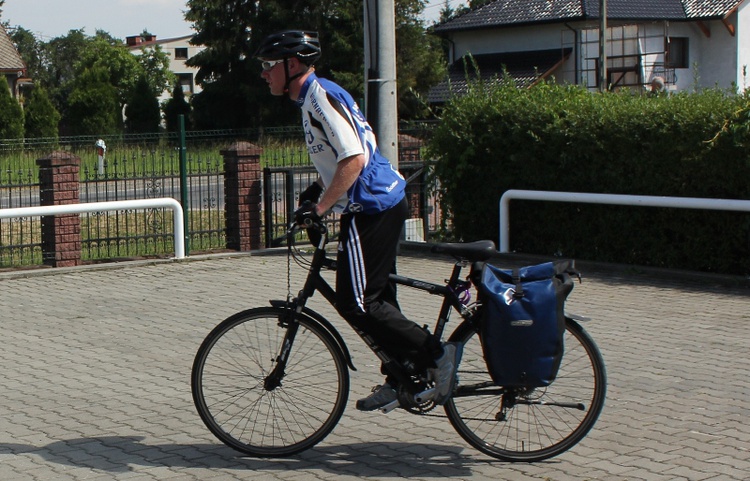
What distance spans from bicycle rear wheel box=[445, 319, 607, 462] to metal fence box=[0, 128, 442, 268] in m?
8.03

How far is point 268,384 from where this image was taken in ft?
18.0

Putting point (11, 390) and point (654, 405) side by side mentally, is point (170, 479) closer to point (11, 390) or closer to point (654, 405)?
point (11, 390)

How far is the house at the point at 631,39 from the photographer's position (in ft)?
168

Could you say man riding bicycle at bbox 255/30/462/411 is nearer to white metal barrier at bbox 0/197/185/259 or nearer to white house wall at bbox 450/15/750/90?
white metal barrier at bbox 0/197/185/259

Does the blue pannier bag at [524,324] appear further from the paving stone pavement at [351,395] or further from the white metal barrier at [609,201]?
the white metal barrier at [609,201]

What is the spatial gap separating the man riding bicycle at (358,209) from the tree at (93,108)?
47.6m

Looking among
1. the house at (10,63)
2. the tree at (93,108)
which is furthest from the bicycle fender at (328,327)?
the house at (10,63)

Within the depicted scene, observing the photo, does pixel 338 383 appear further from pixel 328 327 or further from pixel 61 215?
pixel 61 215

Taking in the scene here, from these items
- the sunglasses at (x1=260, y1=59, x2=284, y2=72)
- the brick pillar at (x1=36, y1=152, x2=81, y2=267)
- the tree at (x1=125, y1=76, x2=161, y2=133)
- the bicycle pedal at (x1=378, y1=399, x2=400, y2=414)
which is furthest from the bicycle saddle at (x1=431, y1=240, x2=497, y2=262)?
the tree at (x1=125, y1=76, x2=161, y2=133)

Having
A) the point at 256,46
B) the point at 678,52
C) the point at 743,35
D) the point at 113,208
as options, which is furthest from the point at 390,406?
the point at 256,46

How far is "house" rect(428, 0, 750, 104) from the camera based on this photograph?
51.2 metres

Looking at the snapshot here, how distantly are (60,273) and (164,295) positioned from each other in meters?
2.03

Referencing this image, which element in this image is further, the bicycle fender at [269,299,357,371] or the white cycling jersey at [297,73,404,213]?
the bicycle fender at [269,299,357,371]

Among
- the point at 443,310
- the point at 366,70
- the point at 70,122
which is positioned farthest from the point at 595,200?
the point at 70,122
